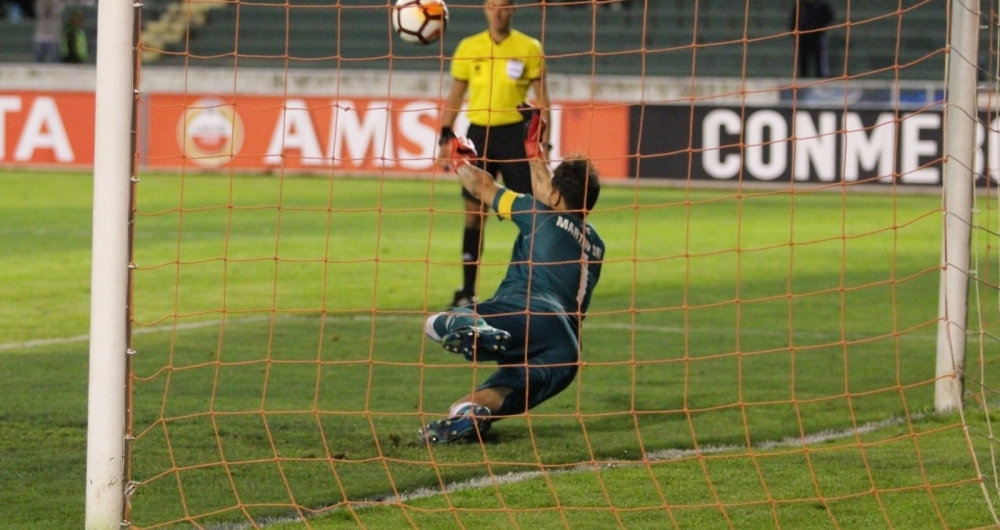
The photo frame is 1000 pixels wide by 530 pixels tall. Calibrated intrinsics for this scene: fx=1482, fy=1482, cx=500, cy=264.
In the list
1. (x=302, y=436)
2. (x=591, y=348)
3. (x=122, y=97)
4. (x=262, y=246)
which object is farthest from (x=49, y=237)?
(x=122, y=97)

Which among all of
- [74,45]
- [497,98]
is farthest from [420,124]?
[497,98]

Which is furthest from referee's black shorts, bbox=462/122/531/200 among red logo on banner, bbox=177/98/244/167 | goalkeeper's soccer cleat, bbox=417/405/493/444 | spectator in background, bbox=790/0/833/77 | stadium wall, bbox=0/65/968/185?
spectator in background, bbox=790/0/833/77

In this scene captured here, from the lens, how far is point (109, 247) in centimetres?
429

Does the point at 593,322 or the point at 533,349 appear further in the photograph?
the point at 593,322

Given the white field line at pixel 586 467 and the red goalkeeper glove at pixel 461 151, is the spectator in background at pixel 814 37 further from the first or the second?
the red goalkeeper glove at pixel 461 151

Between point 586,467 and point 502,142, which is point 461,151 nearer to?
point 586,467

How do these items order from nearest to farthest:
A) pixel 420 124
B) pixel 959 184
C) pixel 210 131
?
pixel 959 184 → pixel 420 124 → pixel 210 131

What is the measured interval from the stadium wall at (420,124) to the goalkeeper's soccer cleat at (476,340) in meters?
14.0

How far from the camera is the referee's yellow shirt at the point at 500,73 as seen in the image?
9.38m

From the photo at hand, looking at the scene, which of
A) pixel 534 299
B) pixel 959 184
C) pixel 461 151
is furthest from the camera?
pixel 959 184

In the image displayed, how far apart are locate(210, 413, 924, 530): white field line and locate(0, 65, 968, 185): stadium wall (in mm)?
13262

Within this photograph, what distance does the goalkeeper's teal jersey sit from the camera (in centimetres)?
596

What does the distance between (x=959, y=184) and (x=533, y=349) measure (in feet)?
6.87

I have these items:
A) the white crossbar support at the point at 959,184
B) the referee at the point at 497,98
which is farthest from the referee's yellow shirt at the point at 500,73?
the white crossbar support at the point at 959,184
